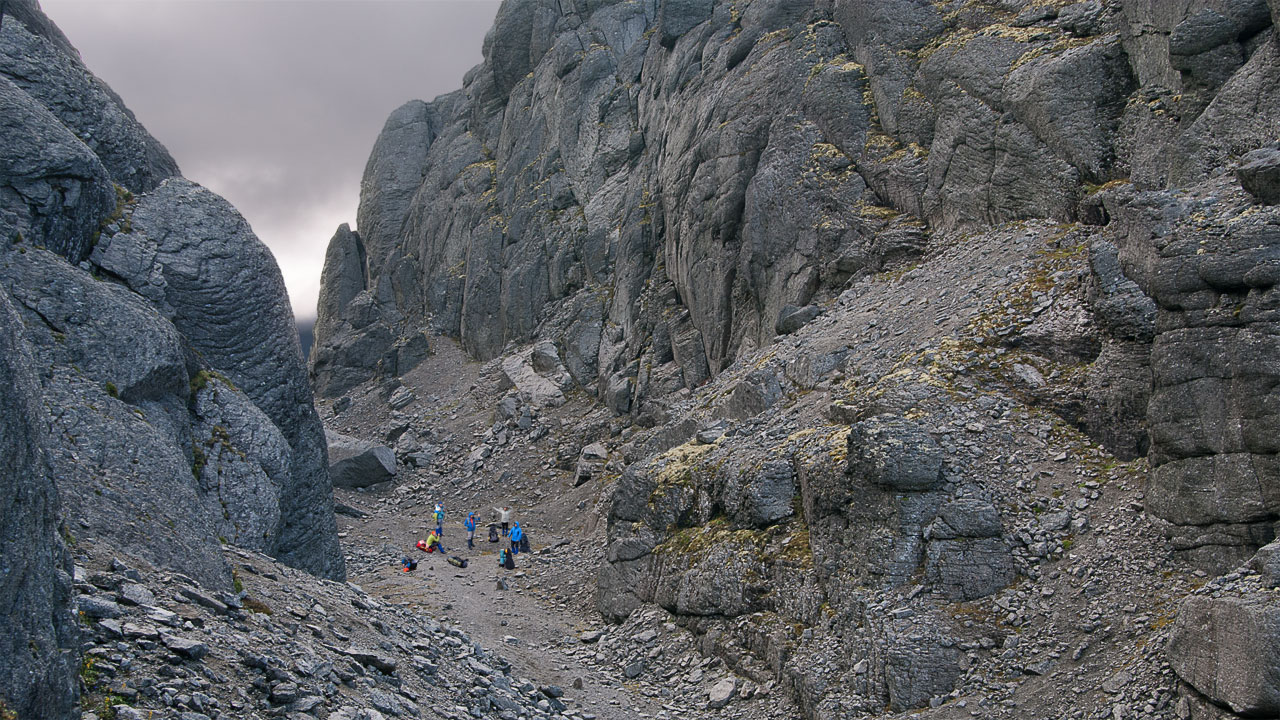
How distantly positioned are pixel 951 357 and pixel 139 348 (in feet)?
85.9

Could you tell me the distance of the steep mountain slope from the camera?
65.4 feet

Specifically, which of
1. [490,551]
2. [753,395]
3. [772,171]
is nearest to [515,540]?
[490,551]

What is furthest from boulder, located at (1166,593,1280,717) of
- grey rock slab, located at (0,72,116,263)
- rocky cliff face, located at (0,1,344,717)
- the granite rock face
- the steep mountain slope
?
grey rock slab, located at (0,72,116,263)

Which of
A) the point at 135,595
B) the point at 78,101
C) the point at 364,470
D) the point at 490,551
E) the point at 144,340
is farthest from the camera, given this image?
the point at 364,470

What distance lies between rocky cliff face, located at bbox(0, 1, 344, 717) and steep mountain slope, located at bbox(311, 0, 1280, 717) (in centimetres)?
1519

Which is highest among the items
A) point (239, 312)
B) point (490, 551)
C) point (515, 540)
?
point (239, 312)

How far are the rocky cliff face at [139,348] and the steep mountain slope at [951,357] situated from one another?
15186mm

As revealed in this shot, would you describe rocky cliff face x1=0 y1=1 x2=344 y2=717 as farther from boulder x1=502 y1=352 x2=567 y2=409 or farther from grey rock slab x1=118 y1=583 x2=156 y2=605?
boulder x1=502 y1=352 x2=567 y2=409

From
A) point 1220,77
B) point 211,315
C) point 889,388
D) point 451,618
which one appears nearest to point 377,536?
point 451,618

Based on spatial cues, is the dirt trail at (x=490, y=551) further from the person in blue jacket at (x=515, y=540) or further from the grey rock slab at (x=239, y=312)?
the grey rock slab at (x=239, y=312)

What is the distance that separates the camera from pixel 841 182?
46312 millimetres

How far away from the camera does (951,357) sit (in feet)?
92.8

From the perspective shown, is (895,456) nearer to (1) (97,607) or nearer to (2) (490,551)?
(1) (97,607)

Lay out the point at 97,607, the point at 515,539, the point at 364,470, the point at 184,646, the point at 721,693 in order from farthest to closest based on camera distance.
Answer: the point at 364,470 → the point at 515,539 → the point at 721,693 → the point at 184,646 → the point at 97,607
